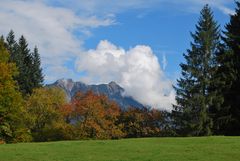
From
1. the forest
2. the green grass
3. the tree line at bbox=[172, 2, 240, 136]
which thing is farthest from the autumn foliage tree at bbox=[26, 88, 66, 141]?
the green grass

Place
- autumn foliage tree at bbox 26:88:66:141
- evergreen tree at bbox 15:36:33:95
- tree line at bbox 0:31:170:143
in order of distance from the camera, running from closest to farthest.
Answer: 1. tree line at bbox 0:31:170:143
2. autumn foliage tree at bbox 26:88:66:141
3. evergreen tree at bbox 15:36:33:95

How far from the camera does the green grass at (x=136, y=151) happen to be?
1034 inches

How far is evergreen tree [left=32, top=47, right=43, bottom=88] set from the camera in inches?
3671

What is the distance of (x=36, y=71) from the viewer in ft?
311

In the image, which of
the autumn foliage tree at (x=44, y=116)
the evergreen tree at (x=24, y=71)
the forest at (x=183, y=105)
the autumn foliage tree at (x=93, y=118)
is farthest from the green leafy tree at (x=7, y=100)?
the evergreen tree at (x=24, y=71)

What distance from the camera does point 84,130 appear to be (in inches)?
2933

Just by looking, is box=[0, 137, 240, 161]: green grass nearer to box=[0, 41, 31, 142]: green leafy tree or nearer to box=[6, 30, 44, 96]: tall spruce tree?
box=[0, 41, 31, 142]: green leafy tree

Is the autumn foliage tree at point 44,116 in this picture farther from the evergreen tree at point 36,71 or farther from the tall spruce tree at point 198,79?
the tall spruce tree at point 198,79

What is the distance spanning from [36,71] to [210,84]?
43.1 meters

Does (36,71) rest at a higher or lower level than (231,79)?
higher

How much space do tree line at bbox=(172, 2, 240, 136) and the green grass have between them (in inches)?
926

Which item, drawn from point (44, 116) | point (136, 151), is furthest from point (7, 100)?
point (136, 151)

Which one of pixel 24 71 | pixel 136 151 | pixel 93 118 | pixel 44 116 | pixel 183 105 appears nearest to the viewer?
pixel 136 151

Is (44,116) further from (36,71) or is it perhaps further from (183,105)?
(183,105)
